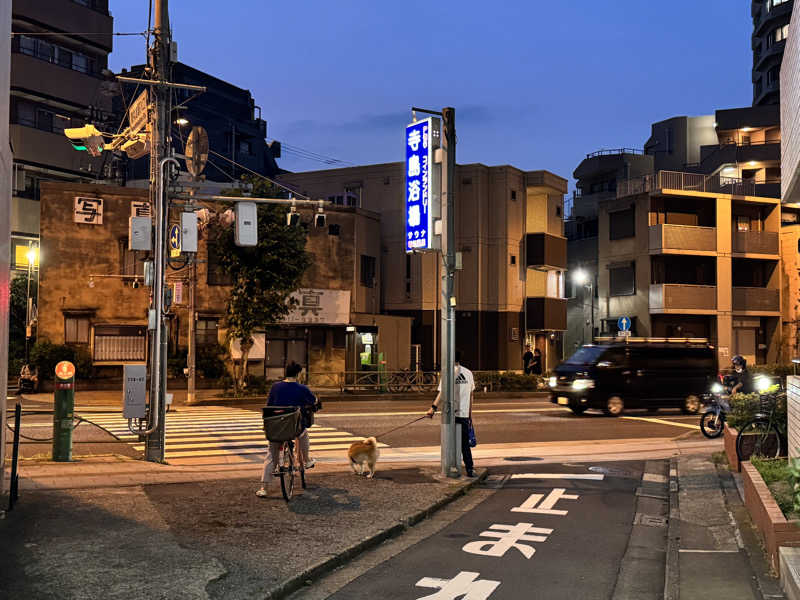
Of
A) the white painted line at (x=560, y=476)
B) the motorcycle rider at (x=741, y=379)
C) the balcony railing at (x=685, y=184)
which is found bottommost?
the white painted line at (x=560, y=476)

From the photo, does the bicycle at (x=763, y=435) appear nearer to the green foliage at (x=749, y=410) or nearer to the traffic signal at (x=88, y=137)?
the green foliage at (x=749, y=410)

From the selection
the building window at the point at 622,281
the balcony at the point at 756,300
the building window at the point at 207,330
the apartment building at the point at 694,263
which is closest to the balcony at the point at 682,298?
the apartment building at the point at 694,263

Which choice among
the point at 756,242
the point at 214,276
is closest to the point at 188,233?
the point at 214,276

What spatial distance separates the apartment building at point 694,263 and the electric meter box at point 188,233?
34.8 metres

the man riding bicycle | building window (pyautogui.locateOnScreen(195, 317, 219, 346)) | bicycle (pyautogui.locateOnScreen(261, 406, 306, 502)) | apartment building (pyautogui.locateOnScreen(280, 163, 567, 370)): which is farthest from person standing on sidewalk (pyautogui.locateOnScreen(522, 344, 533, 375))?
bicycle (pyautogui.locateOnScreen(261, 406, 306, 502))

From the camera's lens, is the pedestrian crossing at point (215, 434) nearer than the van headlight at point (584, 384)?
Yes

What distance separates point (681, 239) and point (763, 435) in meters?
34.9

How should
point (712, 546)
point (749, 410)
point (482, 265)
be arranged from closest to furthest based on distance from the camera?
point (712, 546) → point (749, 410) → point (482, 265)

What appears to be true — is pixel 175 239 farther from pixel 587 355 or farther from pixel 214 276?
pixel 214 276

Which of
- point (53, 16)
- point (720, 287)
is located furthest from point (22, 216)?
point (720, 287)

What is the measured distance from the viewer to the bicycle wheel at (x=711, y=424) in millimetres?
18641

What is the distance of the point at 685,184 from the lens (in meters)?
47.2

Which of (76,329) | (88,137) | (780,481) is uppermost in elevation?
(88,137)

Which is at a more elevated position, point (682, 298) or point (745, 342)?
point (682, 298)
